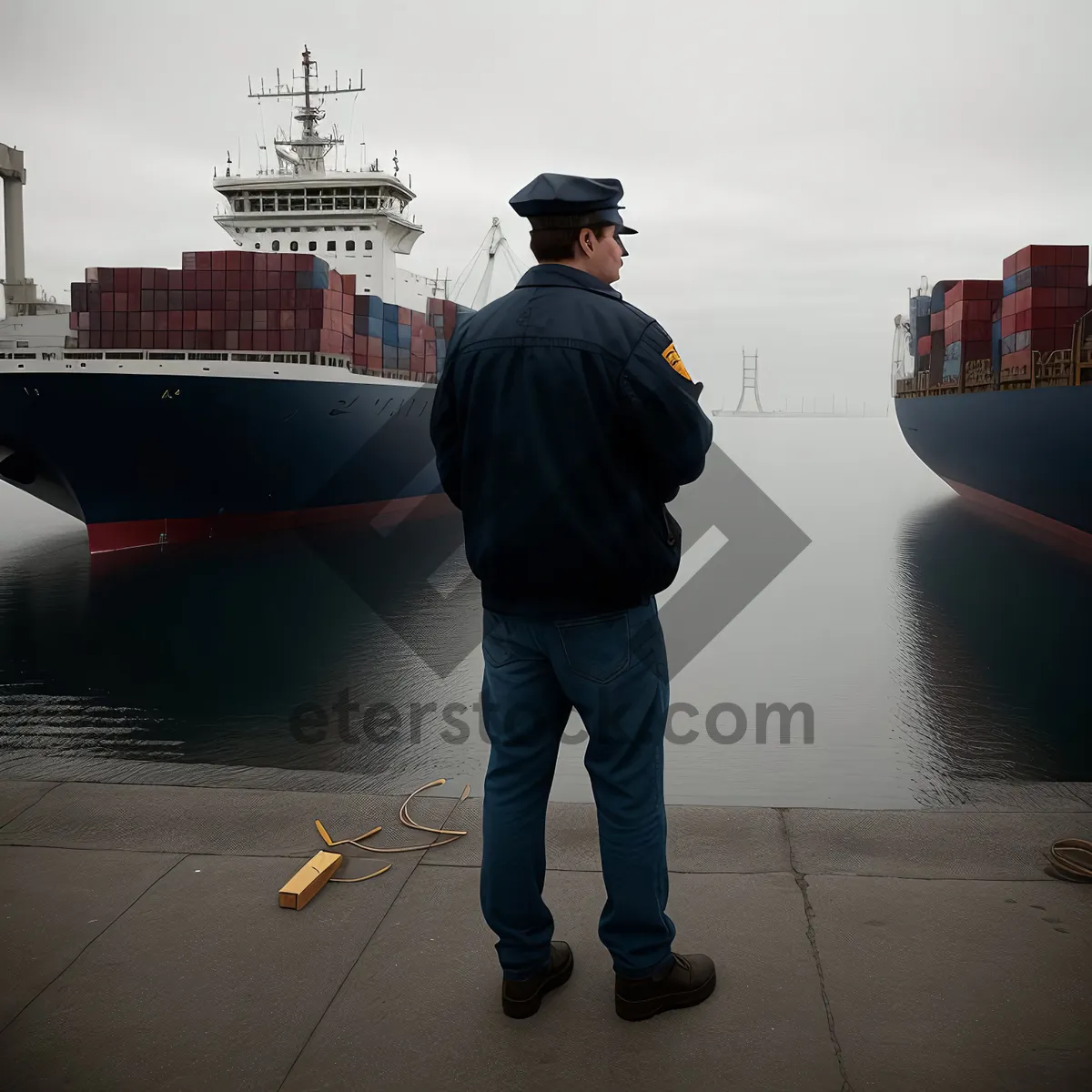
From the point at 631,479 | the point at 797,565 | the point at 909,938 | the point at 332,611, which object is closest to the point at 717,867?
the point at 909,938

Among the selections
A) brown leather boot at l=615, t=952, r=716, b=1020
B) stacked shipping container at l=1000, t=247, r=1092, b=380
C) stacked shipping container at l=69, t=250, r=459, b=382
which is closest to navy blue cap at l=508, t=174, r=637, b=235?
brown leather boot at l=615, t=952, r=716, b=1020

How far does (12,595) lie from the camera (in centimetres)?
1417

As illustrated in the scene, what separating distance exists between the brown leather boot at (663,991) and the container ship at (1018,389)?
19369mm

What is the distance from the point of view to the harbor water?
289 inches

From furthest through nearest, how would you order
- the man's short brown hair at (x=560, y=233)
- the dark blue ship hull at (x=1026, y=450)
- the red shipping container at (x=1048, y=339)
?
the red shipping container at (x=1048, y=339) < the dark blue ship hull at (x=1026, y=450) < the man's short brown hair at (x=560, y=233)

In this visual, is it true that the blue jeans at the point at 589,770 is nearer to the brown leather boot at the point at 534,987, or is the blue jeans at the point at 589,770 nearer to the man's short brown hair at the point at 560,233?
the brown leather boot at the point at 534,987

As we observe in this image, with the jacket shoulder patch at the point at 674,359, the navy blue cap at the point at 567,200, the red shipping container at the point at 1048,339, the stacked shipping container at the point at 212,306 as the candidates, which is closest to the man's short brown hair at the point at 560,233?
the navy blue cap at the point at 567,200

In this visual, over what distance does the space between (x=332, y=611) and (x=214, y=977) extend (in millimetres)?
11282

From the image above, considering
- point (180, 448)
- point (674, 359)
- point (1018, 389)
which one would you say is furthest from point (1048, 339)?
point (674, 359)

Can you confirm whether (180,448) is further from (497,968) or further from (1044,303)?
(1044,303)

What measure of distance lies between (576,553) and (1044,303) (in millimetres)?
26236

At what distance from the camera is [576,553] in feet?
6.54

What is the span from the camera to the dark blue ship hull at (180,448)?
17.9 m

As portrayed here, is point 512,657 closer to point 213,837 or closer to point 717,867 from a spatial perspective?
point 717,867
